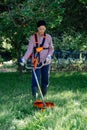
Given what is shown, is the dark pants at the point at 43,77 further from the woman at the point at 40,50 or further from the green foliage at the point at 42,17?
the green foliage at the point at 42,17

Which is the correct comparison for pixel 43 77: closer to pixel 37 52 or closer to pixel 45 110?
pixel 37 52

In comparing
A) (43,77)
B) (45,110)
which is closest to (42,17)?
(43,77)

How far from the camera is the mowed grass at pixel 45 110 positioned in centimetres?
704

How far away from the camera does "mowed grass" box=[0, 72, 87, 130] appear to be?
23.1 feet

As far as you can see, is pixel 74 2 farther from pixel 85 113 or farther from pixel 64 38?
pixel 85 113

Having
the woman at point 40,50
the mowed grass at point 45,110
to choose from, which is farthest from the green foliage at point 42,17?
the mowed grass at point 45,110

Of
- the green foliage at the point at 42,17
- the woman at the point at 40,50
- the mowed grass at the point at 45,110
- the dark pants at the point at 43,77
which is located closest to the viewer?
the mowed grass at the point at 45,110

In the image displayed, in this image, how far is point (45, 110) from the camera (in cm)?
820

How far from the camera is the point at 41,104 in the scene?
336 inches

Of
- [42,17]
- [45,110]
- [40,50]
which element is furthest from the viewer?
[42,17]

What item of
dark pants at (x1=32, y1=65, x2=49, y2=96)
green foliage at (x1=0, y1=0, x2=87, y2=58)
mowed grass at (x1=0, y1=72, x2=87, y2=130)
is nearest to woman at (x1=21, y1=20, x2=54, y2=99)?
dark pants at (x1=32, y1=65, x2=49, y2=96)

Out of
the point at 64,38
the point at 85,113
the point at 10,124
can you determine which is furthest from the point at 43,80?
the point at 64,38

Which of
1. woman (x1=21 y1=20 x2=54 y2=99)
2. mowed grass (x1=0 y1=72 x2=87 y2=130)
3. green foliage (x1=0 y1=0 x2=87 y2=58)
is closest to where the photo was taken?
mowed grass (x1=0 y1=72 x2=87 y2=130)

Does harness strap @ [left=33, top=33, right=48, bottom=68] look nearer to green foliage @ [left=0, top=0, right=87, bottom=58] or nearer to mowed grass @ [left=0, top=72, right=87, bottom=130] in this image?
mowed grass @ [left=0, top=72, right=87, bottom=130]
